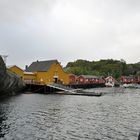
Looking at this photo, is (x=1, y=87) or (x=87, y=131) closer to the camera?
(x=87, y=131)

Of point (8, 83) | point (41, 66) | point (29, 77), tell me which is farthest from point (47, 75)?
point (8, 83)

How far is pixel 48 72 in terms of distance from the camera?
351 ft

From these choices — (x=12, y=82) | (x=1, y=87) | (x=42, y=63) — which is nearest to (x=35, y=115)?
(x=1, y=87)

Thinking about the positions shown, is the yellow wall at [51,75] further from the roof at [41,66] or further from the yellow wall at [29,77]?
the yellow wall at [29,77]

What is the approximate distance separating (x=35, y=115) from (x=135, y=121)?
11.6 metres

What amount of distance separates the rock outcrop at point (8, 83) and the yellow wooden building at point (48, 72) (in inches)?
939

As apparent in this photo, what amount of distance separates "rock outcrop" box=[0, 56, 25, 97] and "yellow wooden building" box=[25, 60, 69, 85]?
23857mm

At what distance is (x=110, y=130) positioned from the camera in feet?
93.9

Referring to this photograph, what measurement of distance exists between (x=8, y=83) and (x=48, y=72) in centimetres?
4004

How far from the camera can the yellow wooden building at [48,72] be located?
106500 millimetres

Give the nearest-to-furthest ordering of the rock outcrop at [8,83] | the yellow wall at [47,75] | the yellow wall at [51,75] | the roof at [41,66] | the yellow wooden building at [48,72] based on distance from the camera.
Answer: the rock outcrop at [8,83] → the yellow wall at [47,75] → the yellow wall at [51,75] → the yellow wooden building at [48,72] → the roof at [41,66]

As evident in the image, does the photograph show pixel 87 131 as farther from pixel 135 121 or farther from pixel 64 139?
pixel 135 121

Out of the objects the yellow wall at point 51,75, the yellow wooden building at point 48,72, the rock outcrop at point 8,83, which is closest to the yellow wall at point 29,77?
the yellow wooden building at point 48,72

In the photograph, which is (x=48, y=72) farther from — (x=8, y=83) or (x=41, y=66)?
(x=8, y=83)
